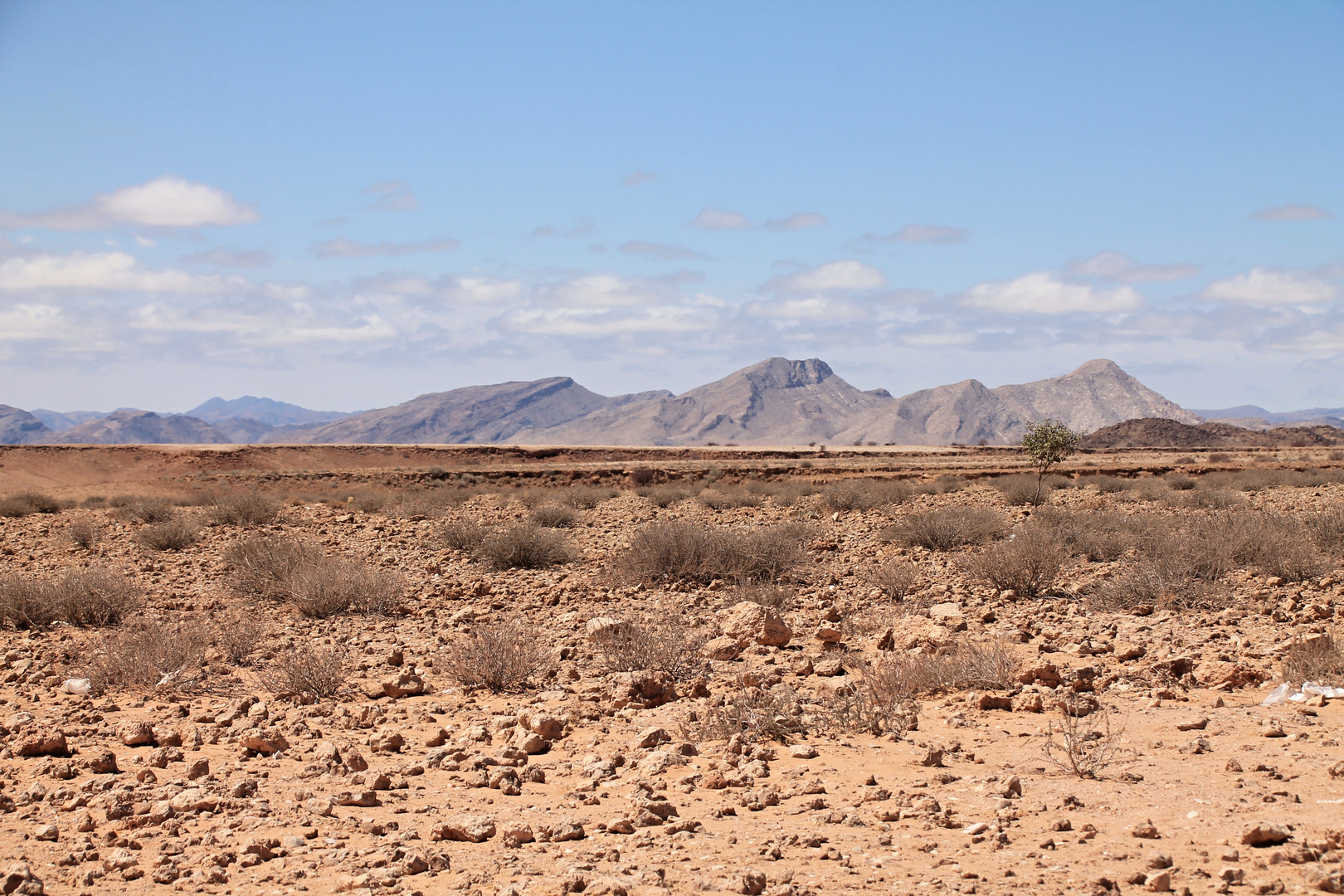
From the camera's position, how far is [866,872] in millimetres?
4066

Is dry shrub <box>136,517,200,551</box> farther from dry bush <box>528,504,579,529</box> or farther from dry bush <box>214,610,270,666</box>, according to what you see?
dry bush <box>214,610,270,666</box>

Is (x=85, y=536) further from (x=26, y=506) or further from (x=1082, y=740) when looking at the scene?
(x=1082, y=740)

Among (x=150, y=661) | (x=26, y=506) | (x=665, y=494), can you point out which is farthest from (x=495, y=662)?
(x=26, y=506)

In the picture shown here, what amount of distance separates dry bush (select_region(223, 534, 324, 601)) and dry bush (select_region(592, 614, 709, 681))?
5.34m

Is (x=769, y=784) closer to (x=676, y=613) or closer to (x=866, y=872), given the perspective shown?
(x=866, y=872)

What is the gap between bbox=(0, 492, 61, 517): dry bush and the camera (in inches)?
902

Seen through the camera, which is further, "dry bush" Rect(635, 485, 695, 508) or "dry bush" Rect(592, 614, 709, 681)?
"dry bush" Rect(635, 485, 695, 508)

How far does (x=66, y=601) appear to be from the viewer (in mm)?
10641

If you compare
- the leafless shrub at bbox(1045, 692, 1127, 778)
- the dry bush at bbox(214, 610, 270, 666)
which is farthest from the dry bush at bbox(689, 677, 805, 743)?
the dry bush at bbox(214, 610, 270, 666)

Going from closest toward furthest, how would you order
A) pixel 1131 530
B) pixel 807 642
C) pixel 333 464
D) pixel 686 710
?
1. pixel 686 710
2. pixel 807 642
3. pixel 1131 530
4. pixel 333 464

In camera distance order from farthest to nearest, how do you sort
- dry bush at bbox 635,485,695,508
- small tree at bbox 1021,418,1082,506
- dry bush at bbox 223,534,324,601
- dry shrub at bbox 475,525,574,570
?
small tree at bbox 1021,418,1082,506 → dry bush at bbox 635,485,695,508 → dry shrub at bbox 475,525,574,570 → dry bush at bbox 223,534,324,601

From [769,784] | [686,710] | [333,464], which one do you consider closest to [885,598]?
[686,710]

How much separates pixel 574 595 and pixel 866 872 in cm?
824

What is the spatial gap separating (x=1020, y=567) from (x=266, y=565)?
10285 mm
